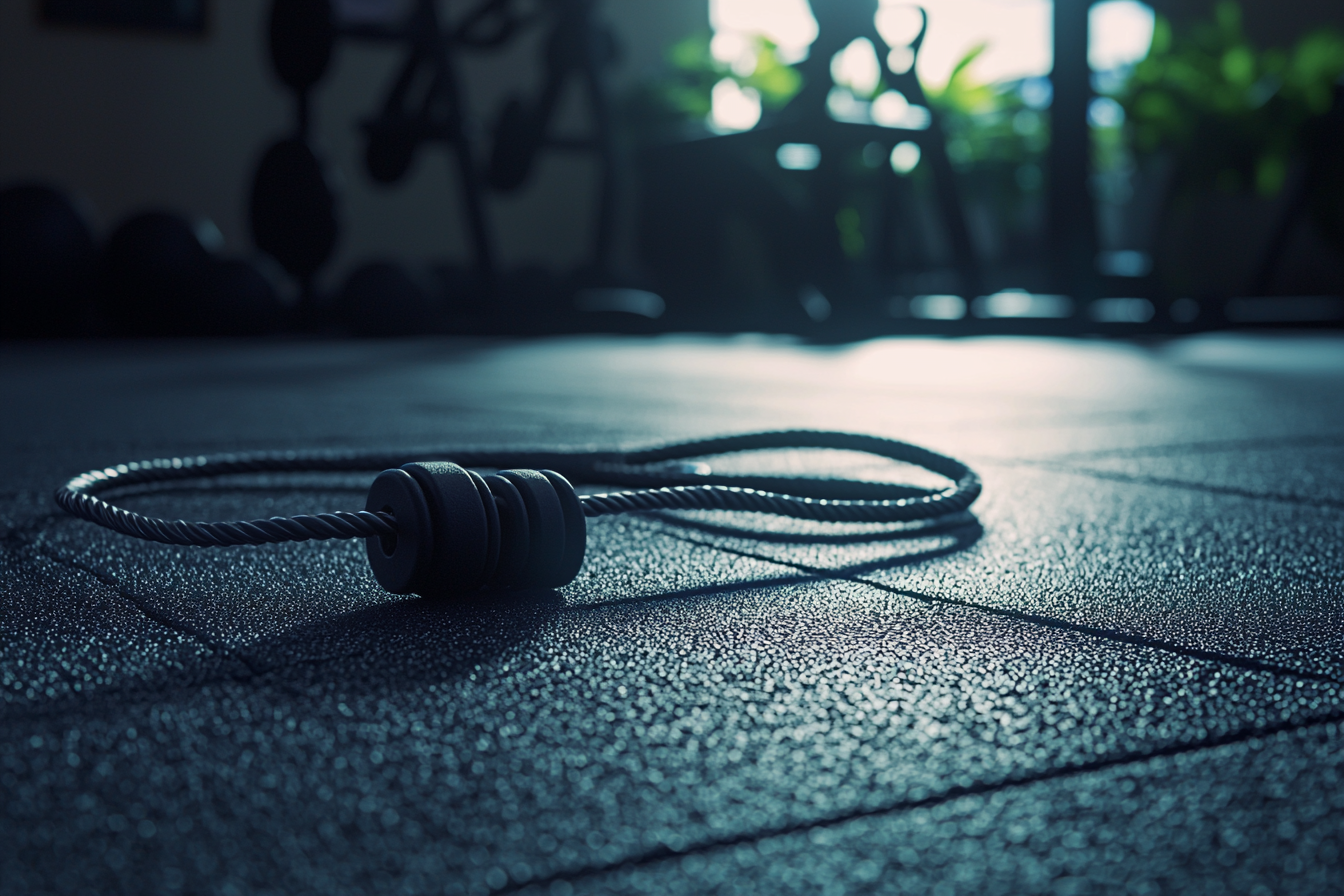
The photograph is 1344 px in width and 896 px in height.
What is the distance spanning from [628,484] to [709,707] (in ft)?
1.76

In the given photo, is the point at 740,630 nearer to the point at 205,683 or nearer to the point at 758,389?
the point at 205,683

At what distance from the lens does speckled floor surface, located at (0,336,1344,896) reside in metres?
0.35

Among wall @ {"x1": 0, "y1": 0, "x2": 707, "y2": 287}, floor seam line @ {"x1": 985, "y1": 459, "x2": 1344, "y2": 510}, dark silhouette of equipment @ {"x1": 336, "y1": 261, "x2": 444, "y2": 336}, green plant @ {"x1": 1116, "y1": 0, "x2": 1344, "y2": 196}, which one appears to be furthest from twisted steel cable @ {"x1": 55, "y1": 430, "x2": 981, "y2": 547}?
green plant @ {"x1": 1116, "y1": 0, "x2": 1344, "y2": 196}

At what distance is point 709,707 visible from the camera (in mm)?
475

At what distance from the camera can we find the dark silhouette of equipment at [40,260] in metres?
4.12

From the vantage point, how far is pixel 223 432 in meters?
1.55

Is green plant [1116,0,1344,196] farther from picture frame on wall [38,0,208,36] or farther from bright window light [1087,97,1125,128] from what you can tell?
picture frame on wall [38,0,208,36]

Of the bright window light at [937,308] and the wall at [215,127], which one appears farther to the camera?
the wall at [215,127]

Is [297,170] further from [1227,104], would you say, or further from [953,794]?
[1227,104]

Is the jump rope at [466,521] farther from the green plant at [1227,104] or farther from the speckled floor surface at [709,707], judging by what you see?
the green plant at [1227,104]

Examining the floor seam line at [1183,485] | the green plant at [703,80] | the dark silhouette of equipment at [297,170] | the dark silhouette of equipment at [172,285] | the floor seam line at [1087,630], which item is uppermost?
the green plant at [703,80]

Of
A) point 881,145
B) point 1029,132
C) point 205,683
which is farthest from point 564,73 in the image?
point 205,683

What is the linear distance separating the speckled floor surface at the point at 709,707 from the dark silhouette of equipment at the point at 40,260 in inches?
138

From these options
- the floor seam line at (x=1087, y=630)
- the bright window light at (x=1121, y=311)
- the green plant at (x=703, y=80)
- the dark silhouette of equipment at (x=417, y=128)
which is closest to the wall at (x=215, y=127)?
the green plant at (x=703, y=80)
